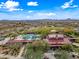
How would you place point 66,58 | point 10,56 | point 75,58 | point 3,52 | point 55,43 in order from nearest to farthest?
point 66,58, point 75,58, point 10,56, point 3,52, point 55,43

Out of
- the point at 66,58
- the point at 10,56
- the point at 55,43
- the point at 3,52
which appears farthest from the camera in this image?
the point at 55,43

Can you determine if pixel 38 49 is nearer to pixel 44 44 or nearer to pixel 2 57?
pixel 44 44

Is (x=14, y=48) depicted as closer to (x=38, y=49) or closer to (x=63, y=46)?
(x=38, y=49)

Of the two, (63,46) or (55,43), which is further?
(55,43)

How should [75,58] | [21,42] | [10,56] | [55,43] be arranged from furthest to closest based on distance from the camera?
1. [21,42]
2. [55,43]
3. [10,56]
4. [75,58]

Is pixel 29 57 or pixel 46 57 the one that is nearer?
pixel 29 57

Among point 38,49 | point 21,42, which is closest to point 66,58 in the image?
point 38,49

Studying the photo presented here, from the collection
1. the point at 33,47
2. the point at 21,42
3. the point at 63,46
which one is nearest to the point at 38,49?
the point at 33,47

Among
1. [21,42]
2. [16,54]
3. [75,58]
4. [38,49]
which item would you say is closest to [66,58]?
[75,58]

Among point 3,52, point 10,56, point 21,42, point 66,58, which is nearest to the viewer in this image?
point 66,58
